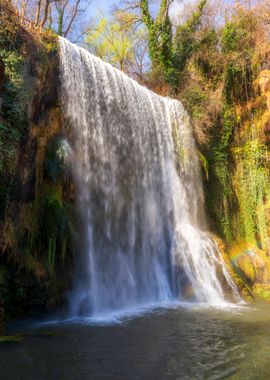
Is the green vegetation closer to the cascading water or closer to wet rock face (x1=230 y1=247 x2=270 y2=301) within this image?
the cascading water

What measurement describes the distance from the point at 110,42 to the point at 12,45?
1976 centimetres

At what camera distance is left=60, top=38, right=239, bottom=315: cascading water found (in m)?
9.59

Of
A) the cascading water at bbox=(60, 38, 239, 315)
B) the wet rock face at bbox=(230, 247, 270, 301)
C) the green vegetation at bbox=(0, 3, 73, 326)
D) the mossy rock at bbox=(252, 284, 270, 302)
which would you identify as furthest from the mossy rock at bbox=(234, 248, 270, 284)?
the green vegetation at bbox=(0, 3, 73, 326)

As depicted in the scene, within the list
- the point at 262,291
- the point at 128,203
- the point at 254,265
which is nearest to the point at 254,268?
the point at 254,265

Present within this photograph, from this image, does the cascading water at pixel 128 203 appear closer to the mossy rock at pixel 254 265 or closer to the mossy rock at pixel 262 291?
the mossy rock at pixel 262 291

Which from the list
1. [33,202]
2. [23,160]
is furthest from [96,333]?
[23,160]

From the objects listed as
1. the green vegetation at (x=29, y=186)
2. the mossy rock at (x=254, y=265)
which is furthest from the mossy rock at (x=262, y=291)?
the green vegetation at (x=29, y=186)

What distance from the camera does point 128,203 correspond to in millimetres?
11102

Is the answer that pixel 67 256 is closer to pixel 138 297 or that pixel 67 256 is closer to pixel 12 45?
pixel 138 297

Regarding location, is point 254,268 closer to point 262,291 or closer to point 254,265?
point 254,265

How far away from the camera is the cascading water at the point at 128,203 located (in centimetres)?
959

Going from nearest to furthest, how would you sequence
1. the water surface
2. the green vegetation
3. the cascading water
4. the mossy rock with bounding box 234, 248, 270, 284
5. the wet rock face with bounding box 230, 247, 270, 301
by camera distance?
the water surface → the green vegetation → the cascading water → the wet rock face with bounding box 230, 247, 270, 301 → the mossy rock with bounding box 234, 248, 270, 284

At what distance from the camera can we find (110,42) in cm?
2716

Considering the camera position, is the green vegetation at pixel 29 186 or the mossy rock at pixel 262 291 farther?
the mossy rock at pixel 262 291
